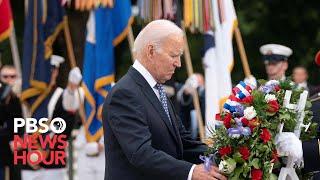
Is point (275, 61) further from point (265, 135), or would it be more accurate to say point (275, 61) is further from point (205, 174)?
point (205, 174)

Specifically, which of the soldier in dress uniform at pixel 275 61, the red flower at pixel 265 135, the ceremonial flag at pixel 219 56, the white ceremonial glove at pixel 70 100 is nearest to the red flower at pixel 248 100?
the red flower at pixel 265 135

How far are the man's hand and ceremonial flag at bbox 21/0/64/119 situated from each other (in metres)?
6.76

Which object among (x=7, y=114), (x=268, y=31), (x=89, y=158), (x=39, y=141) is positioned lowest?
(x=89, y=158)

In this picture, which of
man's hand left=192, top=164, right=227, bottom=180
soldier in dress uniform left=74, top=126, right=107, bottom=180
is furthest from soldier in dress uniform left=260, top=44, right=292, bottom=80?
man's hand left=192, top=164, right=227, bottom=180

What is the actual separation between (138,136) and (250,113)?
659 mm

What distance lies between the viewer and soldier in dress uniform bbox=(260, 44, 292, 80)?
1017 centimetres

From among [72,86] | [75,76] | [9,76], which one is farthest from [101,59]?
[9,76]

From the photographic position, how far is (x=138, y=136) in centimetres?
487

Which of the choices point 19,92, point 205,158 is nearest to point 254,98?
point 205,158

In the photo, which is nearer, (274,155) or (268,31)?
(274,155)

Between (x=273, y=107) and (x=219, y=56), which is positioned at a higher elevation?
(x=219, y=56)

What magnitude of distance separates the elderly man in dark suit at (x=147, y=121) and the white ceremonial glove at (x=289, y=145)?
395 millimetres

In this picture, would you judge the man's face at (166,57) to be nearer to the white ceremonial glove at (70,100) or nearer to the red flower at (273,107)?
the red flower at (273,107)

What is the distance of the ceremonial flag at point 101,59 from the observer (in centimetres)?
1126
